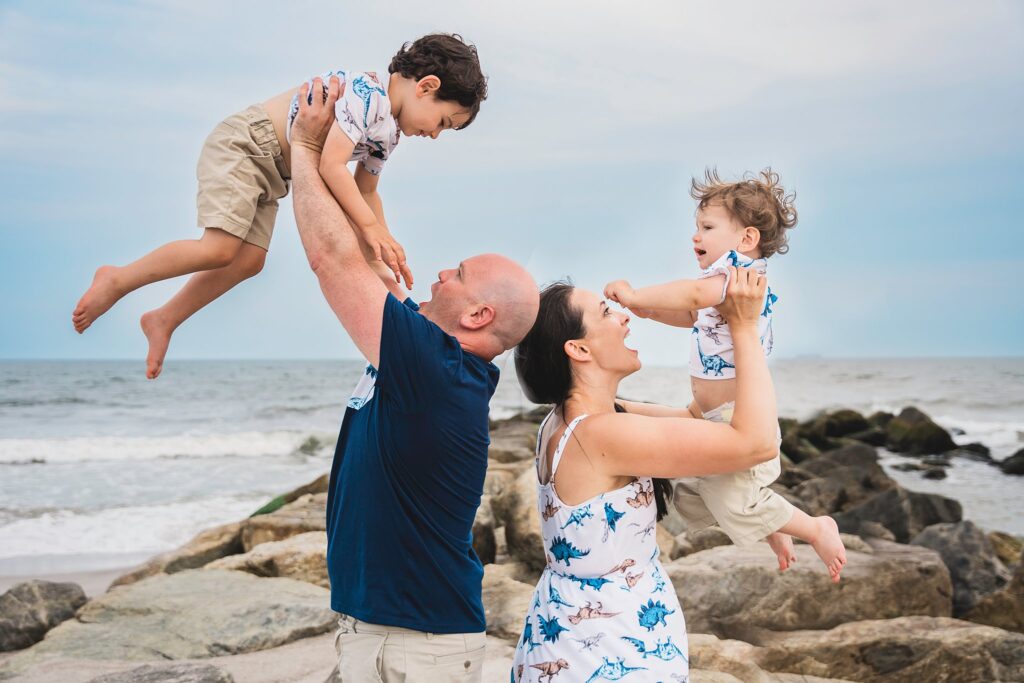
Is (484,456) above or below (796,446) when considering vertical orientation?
above

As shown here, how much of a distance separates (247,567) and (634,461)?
196 inches

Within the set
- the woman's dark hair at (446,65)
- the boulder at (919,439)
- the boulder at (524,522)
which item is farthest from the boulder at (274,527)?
the boulder at (919,439)

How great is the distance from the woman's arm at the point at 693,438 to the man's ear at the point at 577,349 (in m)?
0.18

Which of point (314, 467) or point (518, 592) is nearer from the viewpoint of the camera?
point (518, 592)

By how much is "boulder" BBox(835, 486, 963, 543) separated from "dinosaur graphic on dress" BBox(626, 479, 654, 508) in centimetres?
696

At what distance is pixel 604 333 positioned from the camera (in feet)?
8.36

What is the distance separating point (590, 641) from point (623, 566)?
0.22 meters

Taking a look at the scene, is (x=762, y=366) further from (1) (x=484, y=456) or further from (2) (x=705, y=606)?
(2) (x=705, y=606)

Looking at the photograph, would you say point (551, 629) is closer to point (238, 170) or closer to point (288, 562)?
point (238, 170)

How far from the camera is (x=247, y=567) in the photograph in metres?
6.64

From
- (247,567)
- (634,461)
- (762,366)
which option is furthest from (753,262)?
(247,567)

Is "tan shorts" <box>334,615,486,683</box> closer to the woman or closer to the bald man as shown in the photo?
the bald man

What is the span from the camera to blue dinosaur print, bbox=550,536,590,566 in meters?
2.45

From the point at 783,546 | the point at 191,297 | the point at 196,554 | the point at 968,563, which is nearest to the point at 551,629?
the point at 783,546
